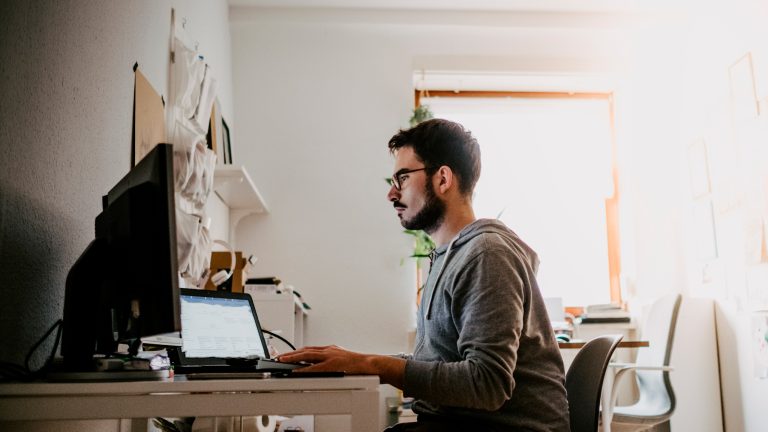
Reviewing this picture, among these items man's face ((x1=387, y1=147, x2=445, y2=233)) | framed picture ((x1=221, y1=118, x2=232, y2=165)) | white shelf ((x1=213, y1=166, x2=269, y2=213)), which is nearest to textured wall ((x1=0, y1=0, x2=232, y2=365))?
man's face ((x1=387, y1=147, x2=445, y2=233))

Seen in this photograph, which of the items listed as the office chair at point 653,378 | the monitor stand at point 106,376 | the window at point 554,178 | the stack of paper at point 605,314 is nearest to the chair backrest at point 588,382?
the monitor stand at point 106,376

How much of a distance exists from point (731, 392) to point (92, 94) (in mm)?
3587

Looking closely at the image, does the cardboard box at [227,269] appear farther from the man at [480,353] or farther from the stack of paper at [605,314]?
the stack of paper at [605,314]

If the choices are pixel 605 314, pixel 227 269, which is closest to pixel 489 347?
pixel 227 269

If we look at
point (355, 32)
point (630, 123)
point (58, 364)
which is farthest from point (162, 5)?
point (630, 123)

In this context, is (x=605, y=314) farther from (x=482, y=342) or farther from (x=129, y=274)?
(x=129, y=274)

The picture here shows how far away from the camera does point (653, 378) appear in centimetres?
334

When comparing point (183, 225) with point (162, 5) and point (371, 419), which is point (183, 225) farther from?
point (371, 419)

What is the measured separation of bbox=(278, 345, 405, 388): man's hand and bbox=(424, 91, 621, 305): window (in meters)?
3.40

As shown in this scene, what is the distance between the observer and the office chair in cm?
299

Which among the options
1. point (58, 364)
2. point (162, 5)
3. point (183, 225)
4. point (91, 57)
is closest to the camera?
point (58, 364)

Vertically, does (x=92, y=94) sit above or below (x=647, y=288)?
above

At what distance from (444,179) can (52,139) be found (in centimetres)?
92

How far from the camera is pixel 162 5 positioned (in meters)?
2.51
